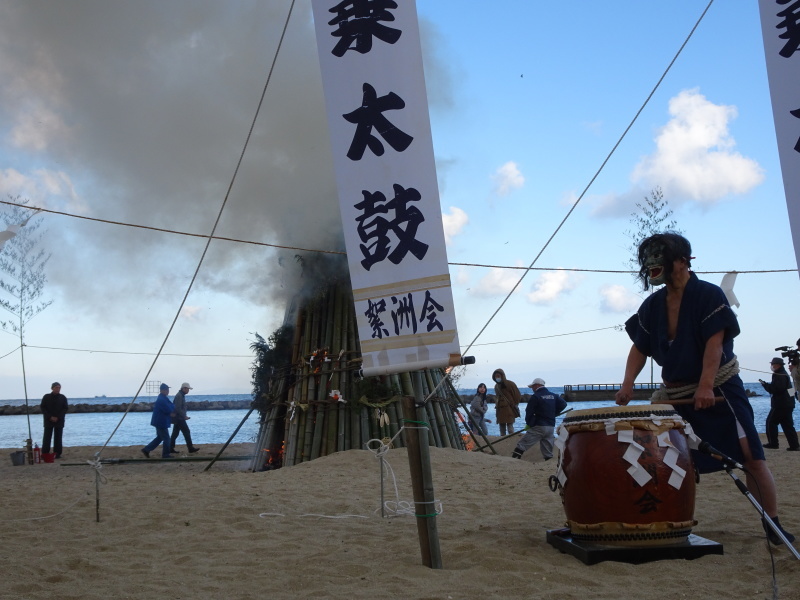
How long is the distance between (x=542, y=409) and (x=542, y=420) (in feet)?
0.58

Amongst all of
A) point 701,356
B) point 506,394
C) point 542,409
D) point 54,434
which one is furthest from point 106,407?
point 701,356

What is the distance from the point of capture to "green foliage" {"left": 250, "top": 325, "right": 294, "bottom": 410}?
993cm

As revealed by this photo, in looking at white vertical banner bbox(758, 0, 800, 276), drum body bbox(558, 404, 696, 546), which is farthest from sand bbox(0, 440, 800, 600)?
white vertical banner bbox(758, 0, 800, 276)

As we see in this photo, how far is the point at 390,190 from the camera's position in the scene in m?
3.49

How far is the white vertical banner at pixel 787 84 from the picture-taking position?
10.4ft

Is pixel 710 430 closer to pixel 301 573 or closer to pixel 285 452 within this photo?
pixel 301 573

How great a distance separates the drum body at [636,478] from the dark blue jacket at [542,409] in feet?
21.3

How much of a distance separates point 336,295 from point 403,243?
601cm

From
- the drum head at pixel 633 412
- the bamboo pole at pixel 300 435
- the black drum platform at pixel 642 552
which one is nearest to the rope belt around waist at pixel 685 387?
the drum head at pixel 633 412

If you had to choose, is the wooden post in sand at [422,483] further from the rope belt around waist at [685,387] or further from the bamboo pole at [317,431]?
the bamboo pole at [317,431]

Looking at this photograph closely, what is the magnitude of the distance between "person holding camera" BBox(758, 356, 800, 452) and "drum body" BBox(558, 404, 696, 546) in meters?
7.33

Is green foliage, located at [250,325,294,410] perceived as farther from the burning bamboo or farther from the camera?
the camera

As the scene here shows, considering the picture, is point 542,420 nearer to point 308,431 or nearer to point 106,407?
point 308,431

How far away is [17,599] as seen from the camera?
2957mm
